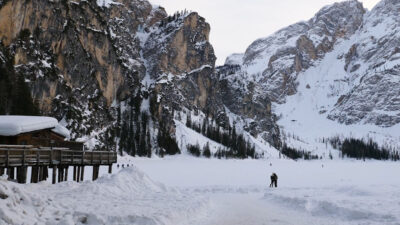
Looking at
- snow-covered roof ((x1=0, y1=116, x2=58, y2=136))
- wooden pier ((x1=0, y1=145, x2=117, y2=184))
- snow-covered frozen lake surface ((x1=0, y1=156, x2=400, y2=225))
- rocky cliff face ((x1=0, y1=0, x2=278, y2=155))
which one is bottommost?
snow-covered frozen lake surface ((x1=0, y1=156, x2=400, y2=225))

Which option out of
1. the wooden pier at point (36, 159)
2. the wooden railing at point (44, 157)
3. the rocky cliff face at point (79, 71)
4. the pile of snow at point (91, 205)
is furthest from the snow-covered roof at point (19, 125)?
the rocky cliff face at point (79, 71)

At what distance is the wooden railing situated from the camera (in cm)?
2642

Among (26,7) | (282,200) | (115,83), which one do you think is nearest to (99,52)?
(115,83)

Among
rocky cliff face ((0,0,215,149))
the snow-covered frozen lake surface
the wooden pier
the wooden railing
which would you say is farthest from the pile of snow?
rocky cliff face ((0,0,215,149))

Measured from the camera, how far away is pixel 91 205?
21203 millimetres

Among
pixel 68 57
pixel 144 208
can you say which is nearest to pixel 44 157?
pixel 144 208

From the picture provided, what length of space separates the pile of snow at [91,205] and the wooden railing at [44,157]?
2.13m

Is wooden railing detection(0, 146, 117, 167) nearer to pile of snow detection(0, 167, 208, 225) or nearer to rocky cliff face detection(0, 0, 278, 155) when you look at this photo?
pile of snow detection(0, 167, 208, 225)

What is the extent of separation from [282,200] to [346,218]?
32.6 ft

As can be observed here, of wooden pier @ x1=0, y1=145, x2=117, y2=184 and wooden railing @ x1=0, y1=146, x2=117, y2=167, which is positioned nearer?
wooden railing @ x1=0, y1=146, x2=117, y2=167

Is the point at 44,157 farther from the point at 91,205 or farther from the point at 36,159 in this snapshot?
the point at 91,205

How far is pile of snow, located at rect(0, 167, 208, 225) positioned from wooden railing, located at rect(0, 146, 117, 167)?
7.00 feet

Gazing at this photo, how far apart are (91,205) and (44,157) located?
37.6 ft

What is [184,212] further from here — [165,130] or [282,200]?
[165,130]
